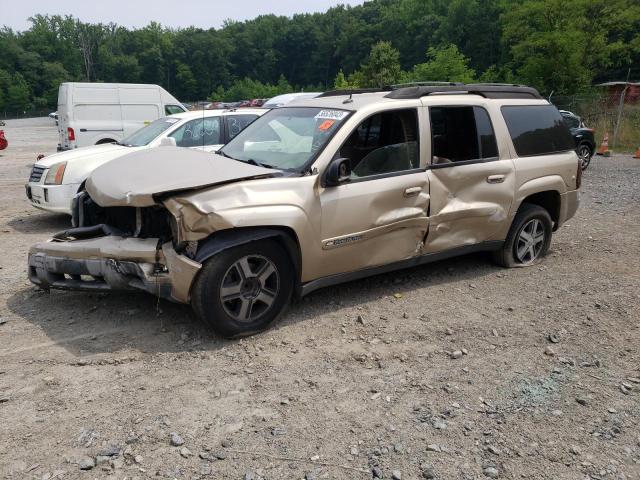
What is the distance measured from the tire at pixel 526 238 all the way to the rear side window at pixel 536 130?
0.64 metres

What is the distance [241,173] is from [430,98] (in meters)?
2.08

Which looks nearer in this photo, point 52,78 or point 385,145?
point 385,145

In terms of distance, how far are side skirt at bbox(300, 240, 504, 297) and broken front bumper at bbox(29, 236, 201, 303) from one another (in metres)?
1.03

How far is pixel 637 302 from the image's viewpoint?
4934 millimetres

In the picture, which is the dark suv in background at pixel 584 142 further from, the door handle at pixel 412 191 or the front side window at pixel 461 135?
the door handle at pixel 412 191

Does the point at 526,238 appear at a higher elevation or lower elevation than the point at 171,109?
lower

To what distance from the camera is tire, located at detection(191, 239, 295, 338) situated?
3742mm

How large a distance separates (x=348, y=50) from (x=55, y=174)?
106 m

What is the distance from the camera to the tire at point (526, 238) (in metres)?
5.71

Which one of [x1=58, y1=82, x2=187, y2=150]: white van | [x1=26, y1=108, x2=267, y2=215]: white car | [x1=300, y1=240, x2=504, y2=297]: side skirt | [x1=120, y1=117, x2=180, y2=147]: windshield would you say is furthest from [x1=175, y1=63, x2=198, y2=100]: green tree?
Result: [x1=300, y1=240, x2=504, y2=297]: side skirt

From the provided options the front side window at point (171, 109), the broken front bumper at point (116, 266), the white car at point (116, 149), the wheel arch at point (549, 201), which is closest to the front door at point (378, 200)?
the broken front bumper at point (116, 266)

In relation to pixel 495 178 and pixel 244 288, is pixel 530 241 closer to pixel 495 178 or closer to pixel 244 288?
pixel 495 178

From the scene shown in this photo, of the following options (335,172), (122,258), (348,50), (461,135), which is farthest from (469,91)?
(348,50)

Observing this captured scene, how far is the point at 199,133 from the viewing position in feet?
27.6
